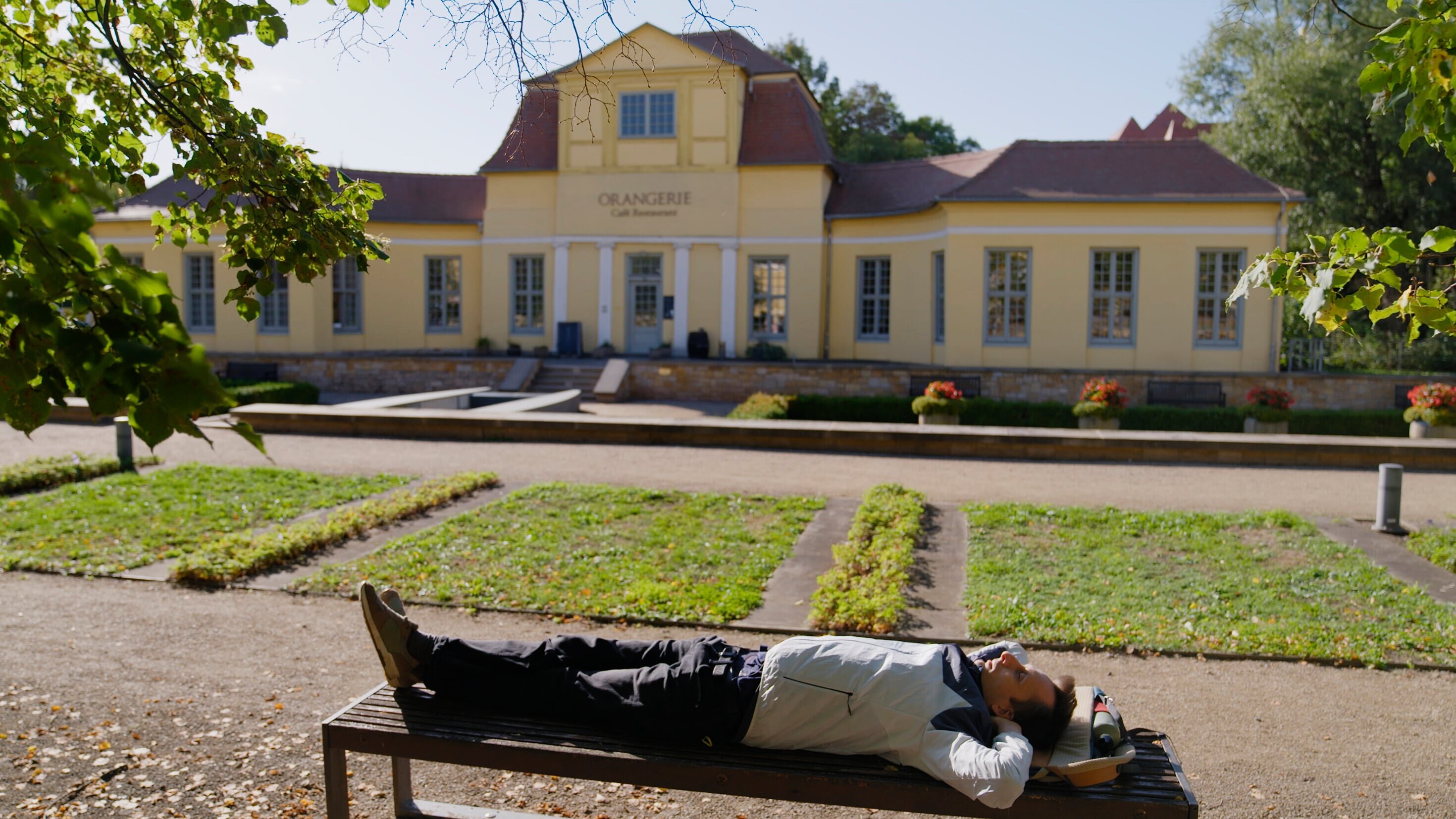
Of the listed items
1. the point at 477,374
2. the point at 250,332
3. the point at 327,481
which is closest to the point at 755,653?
the point at 327,481

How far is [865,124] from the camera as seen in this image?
159 ft

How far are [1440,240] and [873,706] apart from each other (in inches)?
106

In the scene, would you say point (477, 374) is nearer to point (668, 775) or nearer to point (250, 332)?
point (250, 332)

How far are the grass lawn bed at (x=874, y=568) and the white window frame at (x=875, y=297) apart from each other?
17.2m

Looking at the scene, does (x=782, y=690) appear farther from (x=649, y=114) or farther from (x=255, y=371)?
(x=649, y=114)

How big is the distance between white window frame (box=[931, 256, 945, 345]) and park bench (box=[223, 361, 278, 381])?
1646 cm

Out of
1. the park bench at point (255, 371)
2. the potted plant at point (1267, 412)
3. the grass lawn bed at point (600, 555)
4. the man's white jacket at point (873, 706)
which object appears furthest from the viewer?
the park bench at point (255, 371)

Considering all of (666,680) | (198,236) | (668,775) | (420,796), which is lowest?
(420,796)

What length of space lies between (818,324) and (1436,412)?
14.4 meters

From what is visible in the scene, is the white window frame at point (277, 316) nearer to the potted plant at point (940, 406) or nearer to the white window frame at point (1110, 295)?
the potted plant at point (940, 406)

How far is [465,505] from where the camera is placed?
10570 millimetres

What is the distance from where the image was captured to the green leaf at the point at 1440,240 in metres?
3.84

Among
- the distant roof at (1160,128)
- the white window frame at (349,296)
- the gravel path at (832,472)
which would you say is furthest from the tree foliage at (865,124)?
the gravel path at (832,472)

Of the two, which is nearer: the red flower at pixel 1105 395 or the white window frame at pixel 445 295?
the red flower at pixel 1105 395
